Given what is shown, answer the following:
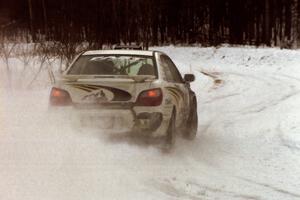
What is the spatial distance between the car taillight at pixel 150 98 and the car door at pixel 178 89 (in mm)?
415

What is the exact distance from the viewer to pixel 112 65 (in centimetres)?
849

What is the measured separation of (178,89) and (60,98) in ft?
6.45

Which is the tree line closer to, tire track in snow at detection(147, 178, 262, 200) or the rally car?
the rally car

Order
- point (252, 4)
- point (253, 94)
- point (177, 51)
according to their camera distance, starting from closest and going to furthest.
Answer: point (253, 94)
point (177, 51)
point (252, 4)

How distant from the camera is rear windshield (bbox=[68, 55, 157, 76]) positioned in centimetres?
841

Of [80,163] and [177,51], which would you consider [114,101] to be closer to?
[80,163]

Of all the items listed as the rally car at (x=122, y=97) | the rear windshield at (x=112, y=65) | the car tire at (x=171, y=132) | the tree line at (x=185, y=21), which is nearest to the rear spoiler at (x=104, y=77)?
the rally car at (x=122, y=97)

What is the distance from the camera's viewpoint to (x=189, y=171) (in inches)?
290

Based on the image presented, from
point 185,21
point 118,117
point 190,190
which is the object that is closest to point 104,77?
point 118,117

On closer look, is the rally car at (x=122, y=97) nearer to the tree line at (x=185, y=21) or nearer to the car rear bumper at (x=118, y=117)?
the car rear bumper at (x=118, y=117)

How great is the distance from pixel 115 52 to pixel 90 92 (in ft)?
4.13

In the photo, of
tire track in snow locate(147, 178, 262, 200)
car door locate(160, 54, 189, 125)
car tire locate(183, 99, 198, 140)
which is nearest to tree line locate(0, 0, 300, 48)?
car tire locate(183, 99, 198, 140)

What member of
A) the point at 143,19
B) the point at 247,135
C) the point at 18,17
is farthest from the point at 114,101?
the point at 18,17

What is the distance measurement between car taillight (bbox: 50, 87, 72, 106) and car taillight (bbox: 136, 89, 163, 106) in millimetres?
937
